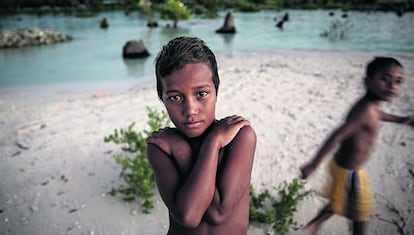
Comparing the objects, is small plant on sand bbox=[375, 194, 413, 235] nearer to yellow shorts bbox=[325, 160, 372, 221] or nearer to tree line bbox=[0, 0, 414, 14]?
yellow shorts bbox=[325, 160, 372, 221]

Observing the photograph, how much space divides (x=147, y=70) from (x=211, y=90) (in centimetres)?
936

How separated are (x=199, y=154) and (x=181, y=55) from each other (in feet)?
1.43

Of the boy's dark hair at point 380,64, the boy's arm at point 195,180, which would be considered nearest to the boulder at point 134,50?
the boy's dark hair at point 380,64

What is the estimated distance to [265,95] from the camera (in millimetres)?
6277

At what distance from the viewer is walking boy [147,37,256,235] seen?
1296 mm

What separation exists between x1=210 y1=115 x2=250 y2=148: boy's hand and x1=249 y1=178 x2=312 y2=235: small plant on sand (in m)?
1.65

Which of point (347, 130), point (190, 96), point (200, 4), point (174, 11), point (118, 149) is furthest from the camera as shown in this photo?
point (200, 4)

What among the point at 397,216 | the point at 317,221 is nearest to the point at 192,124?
the point at 317,221

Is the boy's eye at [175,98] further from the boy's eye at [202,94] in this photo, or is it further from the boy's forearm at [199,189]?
the boy's forearm at [199,189]

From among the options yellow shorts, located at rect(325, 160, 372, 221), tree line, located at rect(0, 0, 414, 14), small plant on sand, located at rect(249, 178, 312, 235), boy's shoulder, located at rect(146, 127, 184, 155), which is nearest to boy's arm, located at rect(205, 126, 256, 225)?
boy's shoulder, located at rect(146, 127, 184, 155)

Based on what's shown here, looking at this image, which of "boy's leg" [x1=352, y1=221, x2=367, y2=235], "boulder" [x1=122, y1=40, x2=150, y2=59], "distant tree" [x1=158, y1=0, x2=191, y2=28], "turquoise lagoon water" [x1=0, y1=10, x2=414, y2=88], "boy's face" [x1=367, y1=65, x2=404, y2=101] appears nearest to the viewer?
"boy's face" [x1=367, y1=65, x2=404, y2=101]

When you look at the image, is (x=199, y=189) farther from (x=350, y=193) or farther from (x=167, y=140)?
(x=350, y=193)

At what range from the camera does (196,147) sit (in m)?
1.48

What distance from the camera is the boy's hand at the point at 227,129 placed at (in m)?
1.37
